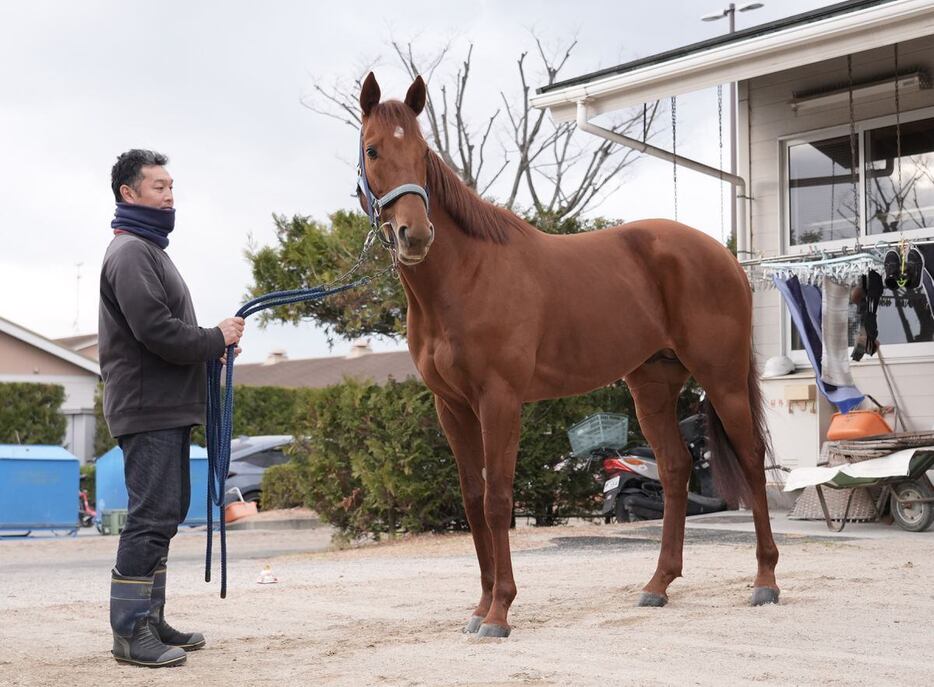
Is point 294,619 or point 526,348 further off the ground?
point 526,348

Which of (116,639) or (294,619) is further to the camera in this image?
(294,619)

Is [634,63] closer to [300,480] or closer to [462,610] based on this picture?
[300,480]

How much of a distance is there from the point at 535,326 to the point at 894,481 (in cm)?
534

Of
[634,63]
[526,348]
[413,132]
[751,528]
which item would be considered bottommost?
[751,528]

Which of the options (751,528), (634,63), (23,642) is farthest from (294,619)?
(634,63)

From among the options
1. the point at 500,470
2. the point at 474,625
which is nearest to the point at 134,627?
the point at 474,625

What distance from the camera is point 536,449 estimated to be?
11297 millimetres

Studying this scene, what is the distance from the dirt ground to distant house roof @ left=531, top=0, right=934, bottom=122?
423cm

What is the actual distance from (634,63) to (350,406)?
14.7 feet

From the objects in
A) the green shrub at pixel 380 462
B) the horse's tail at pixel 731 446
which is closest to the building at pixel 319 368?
the green shrub at pixel 380 462

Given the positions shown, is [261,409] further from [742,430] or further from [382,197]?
[382,197]

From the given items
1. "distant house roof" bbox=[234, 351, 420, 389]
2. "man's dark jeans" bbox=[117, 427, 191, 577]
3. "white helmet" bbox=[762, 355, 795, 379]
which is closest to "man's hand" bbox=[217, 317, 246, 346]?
"man's dark jeans" bbox=[117, 427, 191, 577]

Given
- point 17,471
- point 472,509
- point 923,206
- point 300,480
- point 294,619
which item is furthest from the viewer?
point 17,471

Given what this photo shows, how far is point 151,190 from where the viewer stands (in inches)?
179
